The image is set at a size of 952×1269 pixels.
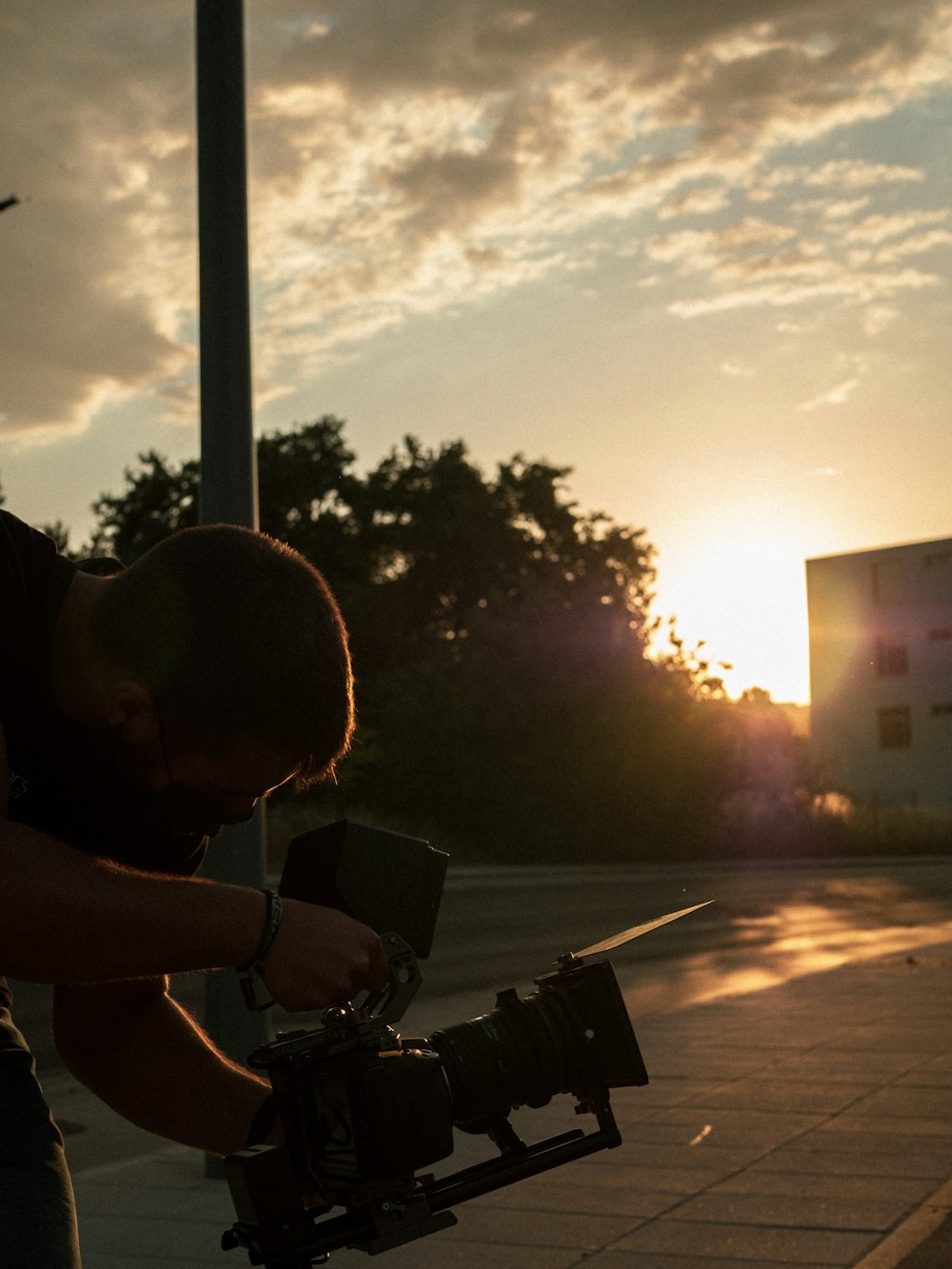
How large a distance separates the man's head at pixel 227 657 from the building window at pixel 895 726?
60.6 meters

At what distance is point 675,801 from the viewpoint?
101 feet

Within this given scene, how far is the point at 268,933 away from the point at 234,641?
34 centimetres

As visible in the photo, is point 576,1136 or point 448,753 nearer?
point 576,1136

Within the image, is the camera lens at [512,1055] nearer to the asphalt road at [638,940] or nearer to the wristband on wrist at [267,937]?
the asphalt road at [638,940]

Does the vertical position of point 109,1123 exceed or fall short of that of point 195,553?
it falls short

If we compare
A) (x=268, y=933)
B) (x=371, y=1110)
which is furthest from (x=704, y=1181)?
(x=268, y=933)

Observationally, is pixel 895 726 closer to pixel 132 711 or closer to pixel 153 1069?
pixel 153 1069

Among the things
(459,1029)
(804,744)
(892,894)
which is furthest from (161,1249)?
(804,744)

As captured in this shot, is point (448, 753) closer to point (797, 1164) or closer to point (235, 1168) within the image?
point (797, 1164)

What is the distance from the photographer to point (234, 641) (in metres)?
1.82

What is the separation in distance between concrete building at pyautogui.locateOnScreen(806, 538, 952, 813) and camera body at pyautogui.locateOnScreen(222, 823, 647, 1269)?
56.5 metres

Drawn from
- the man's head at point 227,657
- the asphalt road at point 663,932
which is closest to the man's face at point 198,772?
the man's head at point 227,657

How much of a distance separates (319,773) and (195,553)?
0.34m

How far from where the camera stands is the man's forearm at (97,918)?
1706 mm
